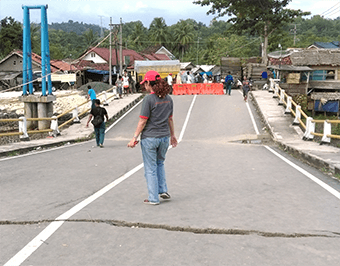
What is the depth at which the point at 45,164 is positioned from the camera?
9672mm

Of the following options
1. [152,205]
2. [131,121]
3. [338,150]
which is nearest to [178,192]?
[152,205]

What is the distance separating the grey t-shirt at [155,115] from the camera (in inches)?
220

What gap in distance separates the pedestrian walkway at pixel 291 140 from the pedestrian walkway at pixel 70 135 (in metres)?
8.23

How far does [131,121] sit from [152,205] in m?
16.5

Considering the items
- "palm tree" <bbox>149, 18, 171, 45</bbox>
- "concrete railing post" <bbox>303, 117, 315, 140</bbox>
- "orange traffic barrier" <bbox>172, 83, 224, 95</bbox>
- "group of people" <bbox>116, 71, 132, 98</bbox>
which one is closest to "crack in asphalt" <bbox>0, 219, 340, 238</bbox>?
"concrete railing post" <bbox>303, 117, 315, 140</bbox>

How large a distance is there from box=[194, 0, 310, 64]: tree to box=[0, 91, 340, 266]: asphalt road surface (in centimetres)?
4237

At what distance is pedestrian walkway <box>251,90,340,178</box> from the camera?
383 inches

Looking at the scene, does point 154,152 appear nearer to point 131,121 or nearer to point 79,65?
point 131,121

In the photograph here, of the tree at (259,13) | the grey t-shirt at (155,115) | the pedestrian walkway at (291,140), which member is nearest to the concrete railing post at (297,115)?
the pedestrian walkway at (291,140)

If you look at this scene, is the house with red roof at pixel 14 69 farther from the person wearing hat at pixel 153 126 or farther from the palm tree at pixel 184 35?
the person wearing hat at pixel 153 126

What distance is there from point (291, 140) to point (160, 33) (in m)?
85.6

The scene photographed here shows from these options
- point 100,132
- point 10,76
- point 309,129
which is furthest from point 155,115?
point 10,76

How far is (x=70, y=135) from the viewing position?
1744 centimetres

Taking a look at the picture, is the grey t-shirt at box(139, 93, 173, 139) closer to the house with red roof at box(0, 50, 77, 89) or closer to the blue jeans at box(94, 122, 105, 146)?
the blue jeans at box(94, 122, 105, 146)
